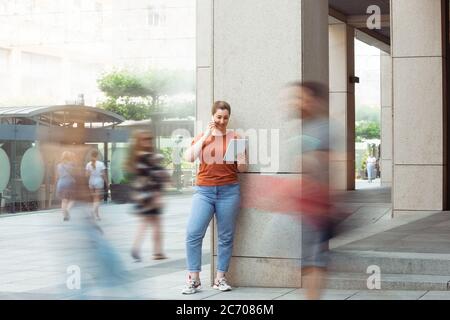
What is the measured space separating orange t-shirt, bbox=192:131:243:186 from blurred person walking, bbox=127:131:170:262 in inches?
85.1

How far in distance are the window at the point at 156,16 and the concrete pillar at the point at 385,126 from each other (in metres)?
8.65

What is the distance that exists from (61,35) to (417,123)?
15.7 m

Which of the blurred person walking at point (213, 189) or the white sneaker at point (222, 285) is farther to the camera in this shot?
the white sneaker at point (222, 285)

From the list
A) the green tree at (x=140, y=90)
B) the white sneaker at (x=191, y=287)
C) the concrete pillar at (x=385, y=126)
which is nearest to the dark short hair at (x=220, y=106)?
the white sneaker at (x=191, y=287)

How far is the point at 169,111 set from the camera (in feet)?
90.1

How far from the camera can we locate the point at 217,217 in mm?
7352

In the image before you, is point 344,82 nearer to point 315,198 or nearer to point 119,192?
point 119,192

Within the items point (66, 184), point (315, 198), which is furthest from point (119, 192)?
point (315, 198)

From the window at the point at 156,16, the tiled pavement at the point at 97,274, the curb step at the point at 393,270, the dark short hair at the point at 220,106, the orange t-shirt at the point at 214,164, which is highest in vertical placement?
the window at the point at 156,16

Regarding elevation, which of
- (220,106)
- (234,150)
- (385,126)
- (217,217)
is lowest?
(217,217)

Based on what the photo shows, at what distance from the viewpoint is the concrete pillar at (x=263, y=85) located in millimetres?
7621

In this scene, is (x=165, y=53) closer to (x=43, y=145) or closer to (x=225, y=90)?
(x=43, y=145)

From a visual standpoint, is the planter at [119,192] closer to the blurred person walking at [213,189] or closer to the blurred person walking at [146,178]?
the blurred person walking at [146,178]

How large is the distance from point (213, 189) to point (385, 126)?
Result: 25.6m
